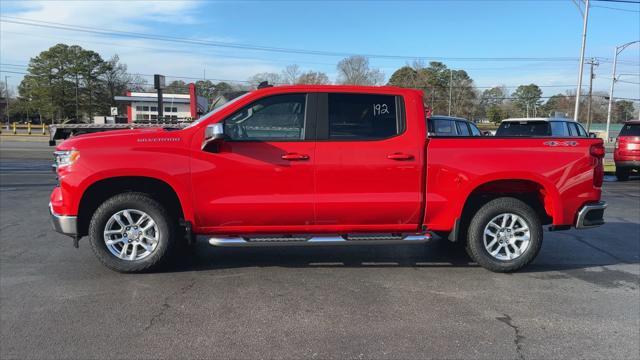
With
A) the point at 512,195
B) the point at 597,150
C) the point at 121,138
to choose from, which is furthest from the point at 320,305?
the point at 597,150

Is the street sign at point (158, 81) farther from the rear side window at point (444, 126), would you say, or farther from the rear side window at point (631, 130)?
the rear side window at point (631, 130)

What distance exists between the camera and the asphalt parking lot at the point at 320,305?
136 inches

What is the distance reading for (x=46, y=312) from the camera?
402 centimetres

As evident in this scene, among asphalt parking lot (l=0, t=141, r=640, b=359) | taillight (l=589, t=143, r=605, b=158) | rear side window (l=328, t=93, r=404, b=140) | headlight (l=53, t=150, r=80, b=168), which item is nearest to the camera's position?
asphalt parking lot (l=0, t=141, r=640, b=359)

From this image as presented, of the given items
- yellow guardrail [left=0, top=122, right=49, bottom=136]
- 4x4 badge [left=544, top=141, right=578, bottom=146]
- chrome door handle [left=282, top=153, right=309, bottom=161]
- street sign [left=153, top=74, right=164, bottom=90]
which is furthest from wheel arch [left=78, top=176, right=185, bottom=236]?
yellow guardrail [left=0, top=122, right=49, bottom=136]

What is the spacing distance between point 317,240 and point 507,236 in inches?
83.5

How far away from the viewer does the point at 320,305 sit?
4.23 metres

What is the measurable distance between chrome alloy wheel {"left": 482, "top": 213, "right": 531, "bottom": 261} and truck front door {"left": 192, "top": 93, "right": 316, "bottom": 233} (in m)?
2.00

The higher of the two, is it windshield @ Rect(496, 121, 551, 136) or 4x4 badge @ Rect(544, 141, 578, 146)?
windshield @ Rect(496, 121, 551, 136)

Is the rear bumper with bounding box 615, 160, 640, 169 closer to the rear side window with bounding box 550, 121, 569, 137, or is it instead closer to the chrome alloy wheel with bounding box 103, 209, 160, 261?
the rear side window with bounding box 550, 121, 569, 137

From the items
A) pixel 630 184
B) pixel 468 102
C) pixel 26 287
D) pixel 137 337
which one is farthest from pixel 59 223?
pixel 468 102

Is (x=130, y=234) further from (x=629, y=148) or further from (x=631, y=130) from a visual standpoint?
(x=631, y=130)

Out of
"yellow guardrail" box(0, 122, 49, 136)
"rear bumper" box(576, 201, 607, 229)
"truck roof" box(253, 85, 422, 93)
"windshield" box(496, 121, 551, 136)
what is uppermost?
"truck roof" box(253, 85, 422, 93)

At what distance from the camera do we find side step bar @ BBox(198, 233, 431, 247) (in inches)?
189
